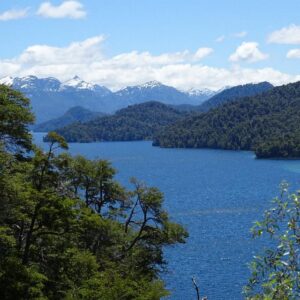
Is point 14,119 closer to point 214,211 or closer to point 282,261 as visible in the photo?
point 282,261

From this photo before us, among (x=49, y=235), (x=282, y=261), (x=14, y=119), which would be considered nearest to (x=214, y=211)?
(x=49, y=235)

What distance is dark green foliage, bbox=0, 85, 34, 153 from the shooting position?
2613 cm

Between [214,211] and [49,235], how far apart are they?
72.4 meters

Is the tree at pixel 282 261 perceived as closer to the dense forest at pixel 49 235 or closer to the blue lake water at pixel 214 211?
the blue lake water at pixel 214 211

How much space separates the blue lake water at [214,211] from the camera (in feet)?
189

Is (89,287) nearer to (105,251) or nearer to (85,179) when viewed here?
(105,251)

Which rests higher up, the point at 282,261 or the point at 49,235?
the point at 282,261

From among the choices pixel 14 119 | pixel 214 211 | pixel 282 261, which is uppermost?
pixel 14 119

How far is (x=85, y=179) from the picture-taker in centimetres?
3862

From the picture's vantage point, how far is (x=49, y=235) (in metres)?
28.8

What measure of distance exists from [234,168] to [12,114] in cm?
15455

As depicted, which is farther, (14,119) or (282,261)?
(14,119)

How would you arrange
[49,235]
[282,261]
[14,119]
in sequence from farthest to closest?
[49,235] → [14,119] → [282,261]

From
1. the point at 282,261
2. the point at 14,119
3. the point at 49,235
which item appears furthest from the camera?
the point at 49,235
